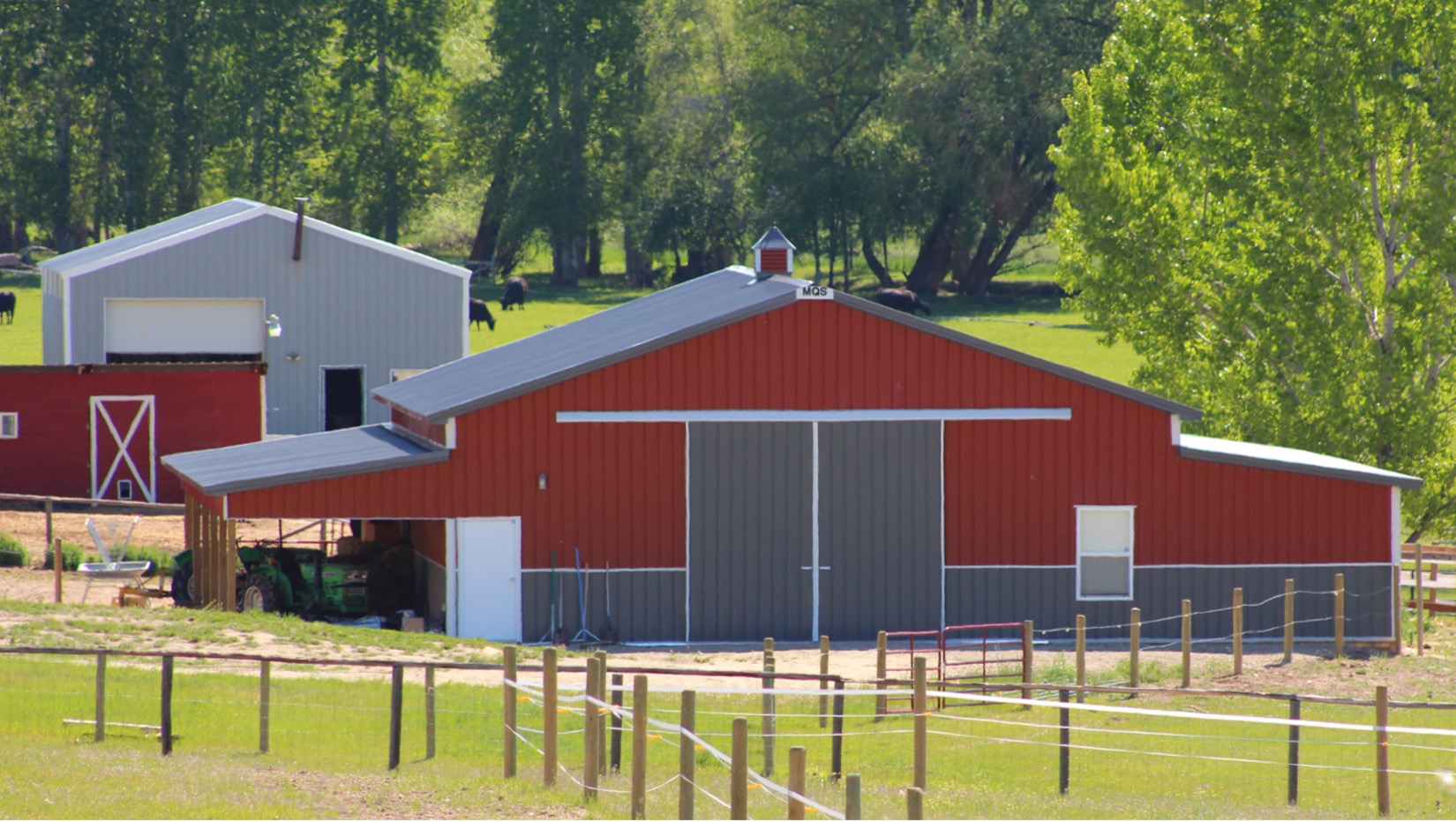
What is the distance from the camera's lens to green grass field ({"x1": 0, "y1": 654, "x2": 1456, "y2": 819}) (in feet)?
43.0

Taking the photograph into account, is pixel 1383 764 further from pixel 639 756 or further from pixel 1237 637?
pixel 1237 637

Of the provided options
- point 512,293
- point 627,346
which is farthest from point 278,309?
point 512,293

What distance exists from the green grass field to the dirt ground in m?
0.82

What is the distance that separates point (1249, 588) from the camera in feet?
88.2

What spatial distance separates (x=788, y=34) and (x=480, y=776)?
77786mm

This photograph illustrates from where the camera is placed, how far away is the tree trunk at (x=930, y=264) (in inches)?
3393

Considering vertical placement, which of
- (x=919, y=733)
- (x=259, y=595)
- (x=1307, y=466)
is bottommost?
(x=919, y=733)

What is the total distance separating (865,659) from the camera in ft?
79.3

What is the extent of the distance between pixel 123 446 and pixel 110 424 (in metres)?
0.51

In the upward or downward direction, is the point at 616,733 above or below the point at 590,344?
below

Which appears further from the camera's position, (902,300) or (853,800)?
(902,300)

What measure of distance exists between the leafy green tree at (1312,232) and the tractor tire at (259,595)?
20603mm

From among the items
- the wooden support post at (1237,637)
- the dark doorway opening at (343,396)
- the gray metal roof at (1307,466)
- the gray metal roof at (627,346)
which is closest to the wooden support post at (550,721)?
the gray metal roof at (627,346)

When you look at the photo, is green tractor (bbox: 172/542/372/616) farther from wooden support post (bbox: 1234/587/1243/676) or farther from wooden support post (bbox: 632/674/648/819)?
wooden support post (bbox: 632/674/648/819)
